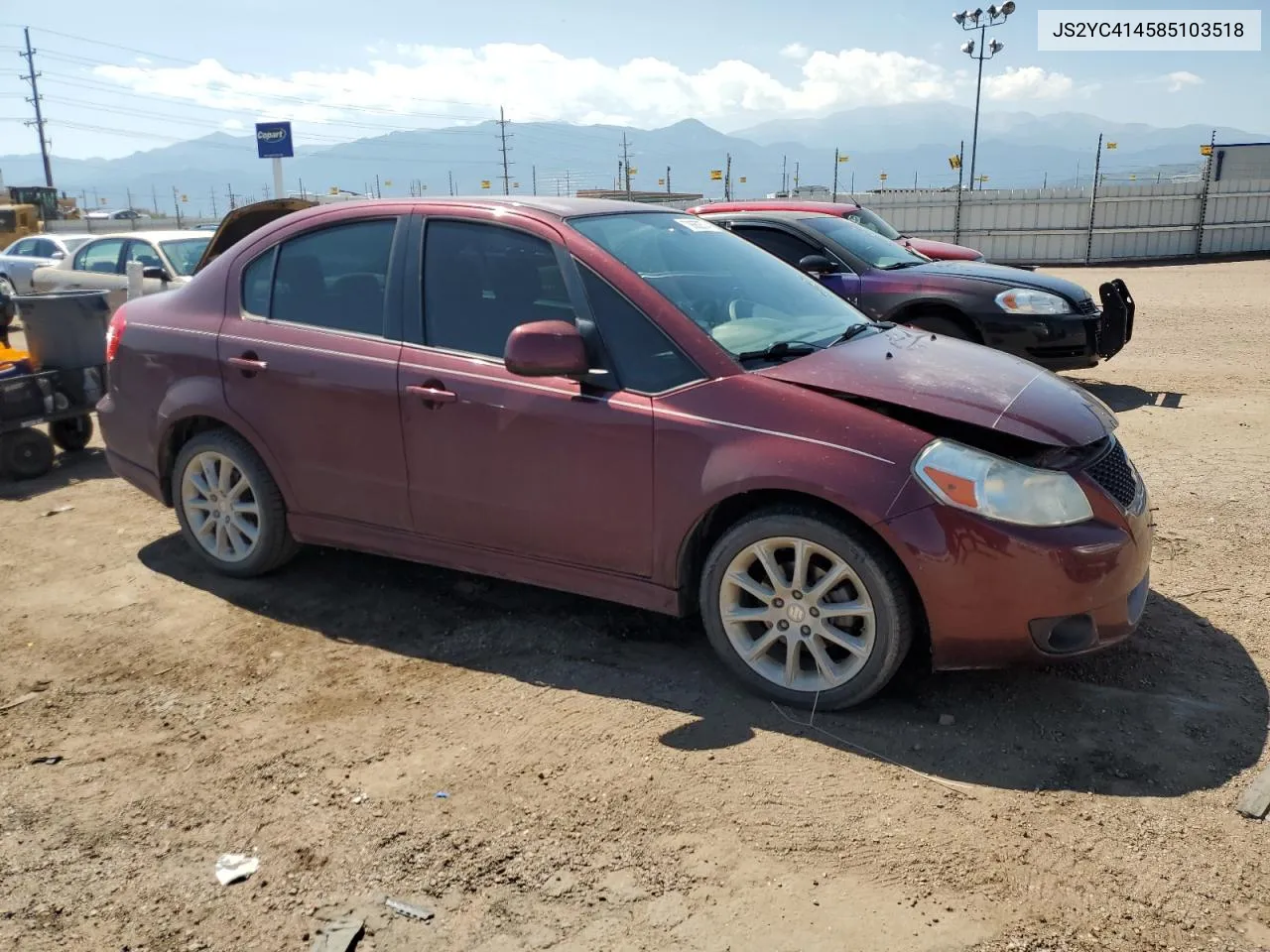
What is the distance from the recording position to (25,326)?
6.97m

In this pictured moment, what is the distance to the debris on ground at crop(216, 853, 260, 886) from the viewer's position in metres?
2.67

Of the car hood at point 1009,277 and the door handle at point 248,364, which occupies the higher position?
the car hood at point 1009,277

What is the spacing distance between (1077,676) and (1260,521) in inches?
88.3

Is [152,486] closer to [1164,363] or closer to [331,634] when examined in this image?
[331,634]

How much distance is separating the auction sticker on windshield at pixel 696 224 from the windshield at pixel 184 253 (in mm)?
8341

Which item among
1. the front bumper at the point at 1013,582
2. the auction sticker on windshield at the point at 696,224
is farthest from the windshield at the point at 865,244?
the front bumper at the point at 1013,582

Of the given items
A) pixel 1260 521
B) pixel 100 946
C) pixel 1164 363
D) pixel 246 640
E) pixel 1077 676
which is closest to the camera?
pixel 100 946

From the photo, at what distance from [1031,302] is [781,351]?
204 inches

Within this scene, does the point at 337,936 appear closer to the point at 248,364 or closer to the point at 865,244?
the point at 248,364

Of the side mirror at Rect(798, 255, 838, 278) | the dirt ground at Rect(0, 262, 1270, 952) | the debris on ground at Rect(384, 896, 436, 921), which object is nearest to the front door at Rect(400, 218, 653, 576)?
the dirt ground at Rect(0, 262, 1270, 952)

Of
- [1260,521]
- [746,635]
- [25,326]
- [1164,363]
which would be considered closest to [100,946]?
[746,635]

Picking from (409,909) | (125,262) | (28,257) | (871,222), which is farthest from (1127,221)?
(409,909)

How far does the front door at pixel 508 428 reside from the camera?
3562mm

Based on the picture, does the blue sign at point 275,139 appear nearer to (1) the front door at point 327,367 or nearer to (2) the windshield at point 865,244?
(2) the windshield at point 865,244
